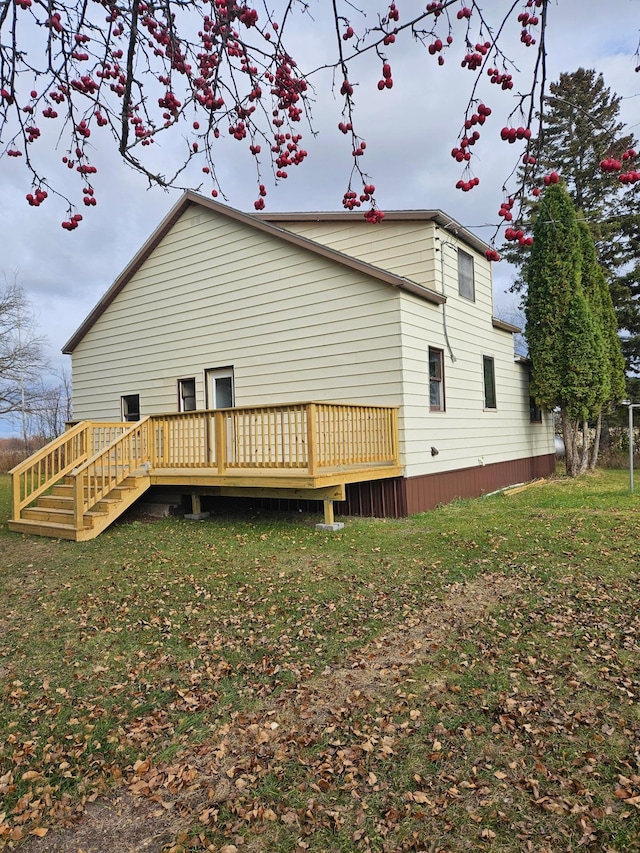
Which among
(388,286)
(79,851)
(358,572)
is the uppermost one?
(388,286)

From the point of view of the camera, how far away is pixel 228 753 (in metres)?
3.11

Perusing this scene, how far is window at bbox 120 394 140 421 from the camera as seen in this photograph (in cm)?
1325

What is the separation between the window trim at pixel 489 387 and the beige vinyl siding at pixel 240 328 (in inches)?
170

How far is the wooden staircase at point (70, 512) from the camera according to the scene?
8.22m

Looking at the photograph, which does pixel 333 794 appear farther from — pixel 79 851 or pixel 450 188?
pixel 450 188

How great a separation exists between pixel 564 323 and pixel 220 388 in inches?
357

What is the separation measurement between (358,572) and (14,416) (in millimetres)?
27502

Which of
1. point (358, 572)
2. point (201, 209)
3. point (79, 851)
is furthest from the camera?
point (201, 209)

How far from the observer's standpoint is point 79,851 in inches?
96.8

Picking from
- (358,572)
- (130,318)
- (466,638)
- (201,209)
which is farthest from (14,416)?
(466,638)

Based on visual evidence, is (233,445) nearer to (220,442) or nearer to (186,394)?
(220,442)

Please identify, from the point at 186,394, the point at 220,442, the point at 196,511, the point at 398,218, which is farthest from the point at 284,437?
the point at 398,218

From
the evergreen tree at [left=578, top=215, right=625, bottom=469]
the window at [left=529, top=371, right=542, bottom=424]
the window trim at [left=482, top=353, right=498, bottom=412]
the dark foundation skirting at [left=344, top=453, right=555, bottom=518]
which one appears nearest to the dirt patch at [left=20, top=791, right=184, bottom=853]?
the dark foundation skirting at [left=344, top=453, right=555, bottom=518]

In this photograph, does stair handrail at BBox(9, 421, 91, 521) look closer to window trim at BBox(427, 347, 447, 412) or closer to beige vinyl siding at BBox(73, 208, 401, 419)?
beige vinyl siding at BBox(73, 208, 401, 419)
